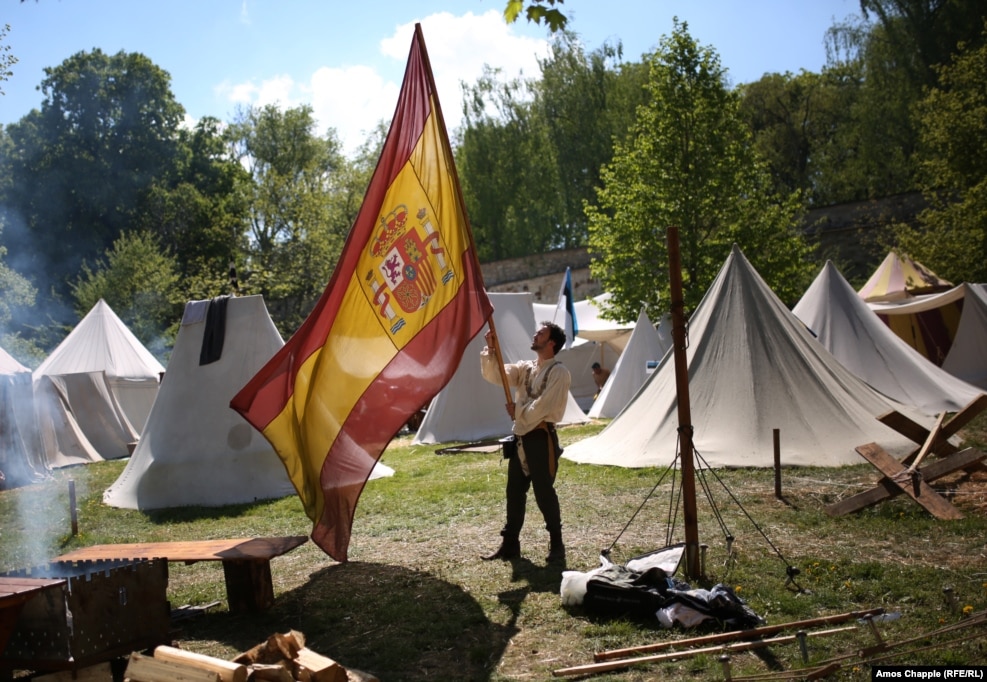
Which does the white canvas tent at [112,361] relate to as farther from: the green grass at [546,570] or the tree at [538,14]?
the tree at [538,14]

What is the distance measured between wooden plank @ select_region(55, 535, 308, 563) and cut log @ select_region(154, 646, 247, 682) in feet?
4.15

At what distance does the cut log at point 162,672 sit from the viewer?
3.41 meters

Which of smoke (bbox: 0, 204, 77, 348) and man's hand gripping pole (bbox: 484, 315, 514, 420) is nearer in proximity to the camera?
man's hand gripping pole (bbox: 484, 315, 514, 420)

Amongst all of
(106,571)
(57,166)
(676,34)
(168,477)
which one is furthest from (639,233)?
(57,166)

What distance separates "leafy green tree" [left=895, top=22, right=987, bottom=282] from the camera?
2088 centimetres

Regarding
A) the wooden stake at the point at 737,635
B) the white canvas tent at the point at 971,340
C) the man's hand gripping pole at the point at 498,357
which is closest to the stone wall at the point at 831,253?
the white canvas tent at the point at 971,340

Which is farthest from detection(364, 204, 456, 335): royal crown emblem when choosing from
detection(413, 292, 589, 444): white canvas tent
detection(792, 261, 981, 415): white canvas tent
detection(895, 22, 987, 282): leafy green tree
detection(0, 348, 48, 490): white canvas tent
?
detection(895, 22, 987, 282): leafy green tree

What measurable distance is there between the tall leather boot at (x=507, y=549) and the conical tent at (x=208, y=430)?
4.26 meters

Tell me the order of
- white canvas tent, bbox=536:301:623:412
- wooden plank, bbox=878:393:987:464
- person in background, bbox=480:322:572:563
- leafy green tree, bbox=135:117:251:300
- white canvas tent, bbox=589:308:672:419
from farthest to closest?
1. leafy green tree, bbox=135:117:251:300
2. white canvas tent, bbox=536:301:623:412
3. white canvas tent, bbox=589:308:672:419
4. wooden plank, bbox=878:393:987:464
5. person in background, bbox=480:322:572:563

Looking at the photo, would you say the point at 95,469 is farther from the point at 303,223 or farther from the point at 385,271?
the point at 303,223

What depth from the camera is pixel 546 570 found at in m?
5.58

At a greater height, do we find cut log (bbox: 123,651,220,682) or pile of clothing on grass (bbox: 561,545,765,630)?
cut log (bbox: 123,651,220,682)

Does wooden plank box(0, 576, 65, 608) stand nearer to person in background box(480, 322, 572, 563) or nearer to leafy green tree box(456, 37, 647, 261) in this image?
person in background box(480, 322, 572, 563)

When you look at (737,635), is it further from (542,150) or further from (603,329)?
(542,150)
